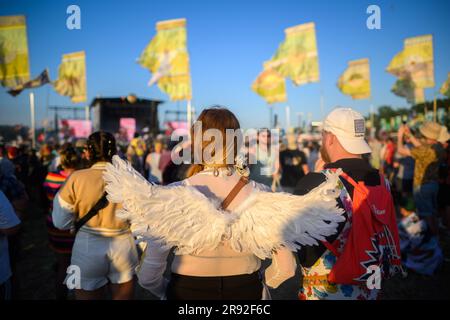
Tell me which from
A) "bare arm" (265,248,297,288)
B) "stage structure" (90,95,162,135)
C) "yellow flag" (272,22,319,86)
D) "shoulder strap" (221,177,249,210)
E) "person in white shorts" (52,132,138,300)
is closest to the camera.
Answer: "shoulder strap" (221,177,249,210)

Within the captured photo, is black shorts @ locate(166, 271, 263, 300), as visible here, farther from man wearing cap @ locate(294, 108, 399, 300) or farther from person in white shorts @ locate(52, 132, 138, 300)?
person in white shorts @ locate(52, 132, 138, 300)

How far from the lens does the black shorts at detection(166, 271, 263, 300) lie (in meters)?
1.56

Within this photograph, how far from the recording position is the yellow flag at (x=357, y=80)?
10.8 meters

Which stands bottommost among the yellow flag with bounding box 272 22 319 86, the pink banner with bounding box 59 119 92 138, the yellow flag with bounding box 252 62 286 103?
the pink banner with bounding box 59 119 92 138

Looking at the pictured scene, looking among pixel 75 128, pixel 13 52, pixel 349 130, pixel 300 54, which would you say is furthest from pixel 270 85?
pixel 75 128

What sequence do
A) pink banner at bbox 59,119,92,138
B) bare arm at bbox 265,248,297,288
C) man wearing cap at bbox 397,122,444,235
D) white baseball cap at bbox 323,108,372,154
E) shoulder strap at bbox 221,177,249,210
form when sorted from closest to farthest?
1. shoulder strap at bbox 221,177,249,210
2. bare arm at bbox 265,248,297,288
3. white baseball cap at bbox 323,108,372,154
4. man wearing cap at bbox 397,122,444,235
5. pink banner at bbox 59,119,92,138

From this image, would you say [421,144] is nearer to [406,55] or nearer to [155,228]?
[155,228]

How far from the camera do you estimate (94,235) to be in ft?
8.16

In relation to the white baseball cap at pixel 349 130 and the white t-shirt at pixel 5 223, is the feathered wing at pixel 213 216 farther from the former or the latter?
the white t-shirt at pixel 5 223

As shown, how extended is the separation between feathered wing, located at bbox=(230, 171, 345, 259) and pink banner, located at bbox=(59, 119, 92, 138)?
18.7 metres

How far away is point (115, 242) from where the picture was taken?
252 cm

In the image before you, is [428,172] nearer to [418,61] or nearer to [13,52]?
[418,61]

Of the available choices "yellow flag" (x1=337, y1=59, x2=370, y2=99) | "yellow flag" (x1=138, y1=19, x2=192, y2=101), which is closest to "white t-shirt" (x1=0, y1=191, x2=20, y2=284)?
"yellow flag" (x1=138, y1=19, x2=192, y2=101)

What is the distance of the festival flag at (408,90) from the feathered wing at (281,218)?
10114 millimetres
